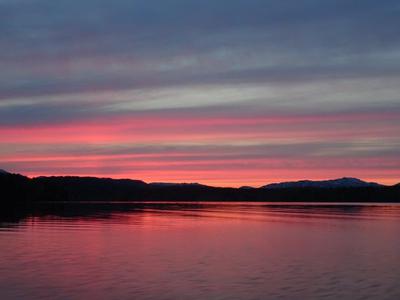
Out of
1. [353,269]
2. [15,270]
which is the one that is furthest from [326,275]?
[15,270]

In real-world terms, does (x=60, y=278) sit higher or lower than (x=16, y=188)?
lower

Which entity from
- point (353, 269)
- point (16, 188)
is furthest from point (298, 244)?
point (16, 188)

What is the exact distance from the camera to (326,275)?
34969 mm

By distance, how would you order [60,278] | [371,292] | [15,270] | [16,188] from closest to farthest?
[371,292], [60,278], [15,270], [16,188]

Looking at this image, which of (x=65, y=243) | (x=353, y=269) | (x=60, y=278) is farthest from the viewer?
(x=65, y=243)

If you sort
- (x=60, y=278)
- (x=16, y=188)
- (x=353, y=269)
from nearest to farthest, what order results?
→ (x=60, y=278)
(x=353, y=269)
(x=16, y=188)

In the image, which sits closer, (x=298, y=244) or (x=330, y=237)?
(x=298, y=244)

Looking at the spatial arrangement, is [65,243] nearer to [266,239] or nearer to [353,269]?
[266,239]

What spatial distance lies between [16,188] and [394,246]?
155663 mm

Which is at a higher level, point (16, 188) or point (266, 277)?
point (16, 188)

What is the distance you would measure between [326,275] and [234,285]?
665cm

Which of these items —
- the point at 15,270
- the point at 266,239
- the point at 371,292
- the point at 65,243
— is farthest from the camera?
the point at 266,239

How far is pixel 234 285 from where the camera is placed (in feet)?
102

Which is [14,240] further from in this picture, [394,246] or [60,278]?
[394,246]
